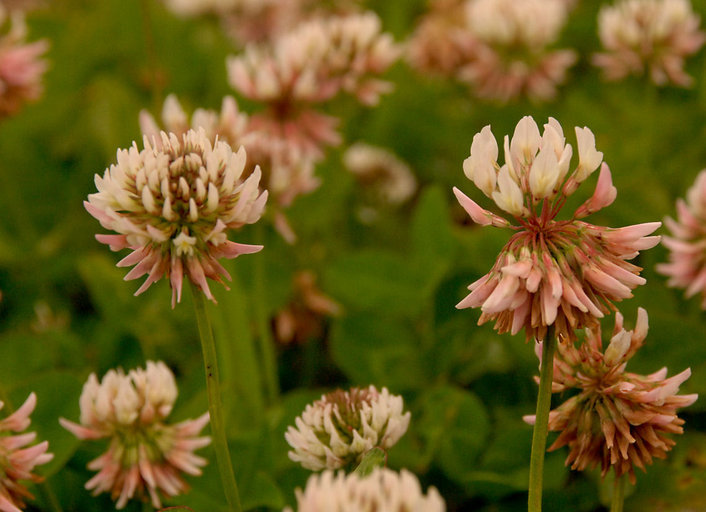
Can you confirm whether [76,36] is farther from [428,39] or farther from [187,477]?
[187,477]

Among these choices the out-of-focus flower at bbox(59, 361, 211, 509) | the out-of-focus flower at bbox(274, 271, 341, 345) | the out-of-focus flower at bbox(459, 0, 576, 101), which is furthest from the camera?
the out-of-focus flower at bbox(459, 0, 576, 101)

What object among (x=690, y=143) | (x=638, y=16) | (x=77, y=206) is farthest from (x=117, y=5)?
(x=690, y=143)

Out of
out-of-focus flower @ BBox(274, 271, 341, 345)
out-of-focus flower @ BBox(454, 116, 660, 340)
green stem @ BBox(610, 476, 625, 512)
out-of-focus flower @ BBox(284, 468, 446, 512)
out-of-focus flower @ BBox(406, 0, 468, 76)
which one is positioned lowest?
green stem @ BBox(610, 476, 625, 512)

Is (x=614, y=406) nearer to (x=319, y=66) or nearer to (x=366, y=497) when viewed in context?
(x=366, y=497)

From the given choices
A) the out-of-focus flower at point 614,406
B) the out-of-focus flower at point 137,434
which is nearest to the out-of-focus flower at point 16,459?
the out-of-focus flower at point 137,434

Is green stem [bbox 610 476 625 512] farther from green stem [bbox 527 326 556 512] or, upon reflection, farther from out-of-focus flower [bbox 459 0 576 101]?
out-of-focus flower [bbox 459 0 576 101]

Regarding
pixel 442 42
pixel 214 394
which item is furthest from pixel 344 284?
pixel 442 42

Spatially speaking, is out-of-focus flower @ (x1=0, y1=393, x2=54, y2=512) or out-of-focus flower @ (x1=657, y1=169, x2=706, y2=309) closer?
out-of-focus flower @ (x1=0, y1=393, x2=54, y2=512)

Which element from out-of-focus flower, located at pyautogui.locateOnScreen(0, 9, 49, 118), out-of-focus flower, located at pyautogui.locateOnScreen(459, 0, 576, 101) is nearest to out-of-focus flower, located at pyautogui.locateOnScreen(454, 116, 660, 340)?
out-of-focus flower, located at pyautogui.locateOnScreen(0, 9, 49, 118)
